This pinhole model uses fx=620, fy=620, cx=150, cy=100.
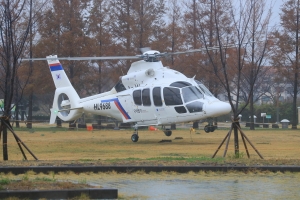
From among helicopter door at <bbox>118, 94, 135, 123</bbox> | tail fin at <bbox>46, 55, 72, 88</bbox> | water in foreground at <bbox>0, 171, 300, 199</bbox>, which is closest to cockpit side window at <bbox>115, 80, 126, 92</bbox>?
helicopter door at <bbox>118, 94, 135, 123</bbox>

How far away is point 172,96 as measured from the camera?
96.4 feet

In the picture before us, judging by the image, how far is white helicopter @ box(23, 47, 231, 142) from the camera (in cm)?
2884

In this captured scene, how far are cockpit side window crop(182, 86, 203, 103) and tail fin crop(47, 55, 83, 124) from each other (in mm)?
6888

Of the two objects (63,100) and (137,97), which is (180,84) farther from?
(63,100)

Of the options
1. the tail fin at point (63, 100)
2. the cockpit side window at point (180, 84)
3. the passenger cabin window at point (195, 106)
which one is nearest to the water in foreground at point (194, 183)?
the passenger cabin window at point (195, 106)

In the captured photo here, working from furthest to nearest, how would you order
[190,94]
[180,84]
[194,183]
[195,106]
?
[180,84]
[190,94]
[195,106]
[194,183]

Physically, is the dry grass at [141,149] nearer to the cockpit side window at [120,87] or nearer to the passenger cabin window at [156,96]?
the passenger cabin window at [156,96]

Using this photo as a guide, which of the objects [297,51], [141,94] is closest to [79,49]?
[297,51]

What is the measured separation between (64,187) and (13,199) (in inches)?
41.9

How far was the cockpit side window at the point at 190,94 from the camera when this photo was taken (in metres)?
29.0

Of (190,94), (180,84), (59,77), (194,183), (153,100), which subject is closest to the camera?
(194,183)

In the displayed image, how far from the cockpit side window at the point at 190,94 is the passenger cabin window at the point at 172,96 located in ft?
0.93

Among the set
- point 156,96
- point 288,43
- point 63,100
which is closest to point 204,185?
point 156,96

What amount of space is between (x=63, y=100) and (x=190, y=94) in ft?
29.6
